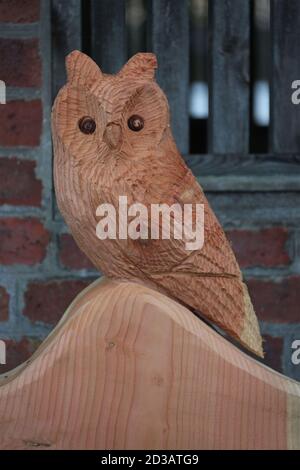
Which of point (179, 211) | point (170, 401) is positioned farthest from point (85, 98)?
point (170, 401)

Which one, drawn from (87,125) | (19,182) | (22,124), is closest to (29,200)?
(19,182)

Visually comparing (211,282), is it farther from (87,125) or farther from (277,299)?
(277,299)

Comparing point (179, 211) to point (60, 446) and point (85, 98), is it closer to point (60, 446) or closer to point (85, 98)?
point (85, 98)

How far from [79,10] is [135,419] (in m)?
1.00

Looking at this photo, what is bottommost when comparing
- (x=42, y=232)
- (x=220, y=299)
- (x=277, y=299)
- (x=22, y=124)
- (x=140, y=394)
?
(x=140, y=394)

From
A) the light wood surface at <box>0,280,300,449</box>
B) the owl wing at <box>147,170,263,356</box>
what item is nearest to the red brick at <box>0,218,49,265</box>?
the owl wing at <box>147,170,263,356</box>

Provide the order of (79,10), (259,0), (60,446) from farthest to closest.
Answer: (259,0), (79,10), (60,446)

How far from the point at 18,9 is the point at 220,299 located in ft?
2.77

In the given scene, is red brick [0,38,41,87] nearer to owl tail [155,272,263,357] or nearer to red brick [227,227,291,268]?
red brick [227,227,291,268]

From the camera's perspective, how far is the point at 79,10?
150cm

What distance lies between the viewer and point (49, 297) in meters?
1.52

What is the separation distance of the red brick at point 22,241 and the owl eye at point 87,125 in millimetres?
710

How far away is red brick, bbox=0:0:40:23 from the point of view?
4.84 feet

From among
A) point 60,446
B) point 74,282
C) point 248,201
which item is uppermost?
point 248,201
